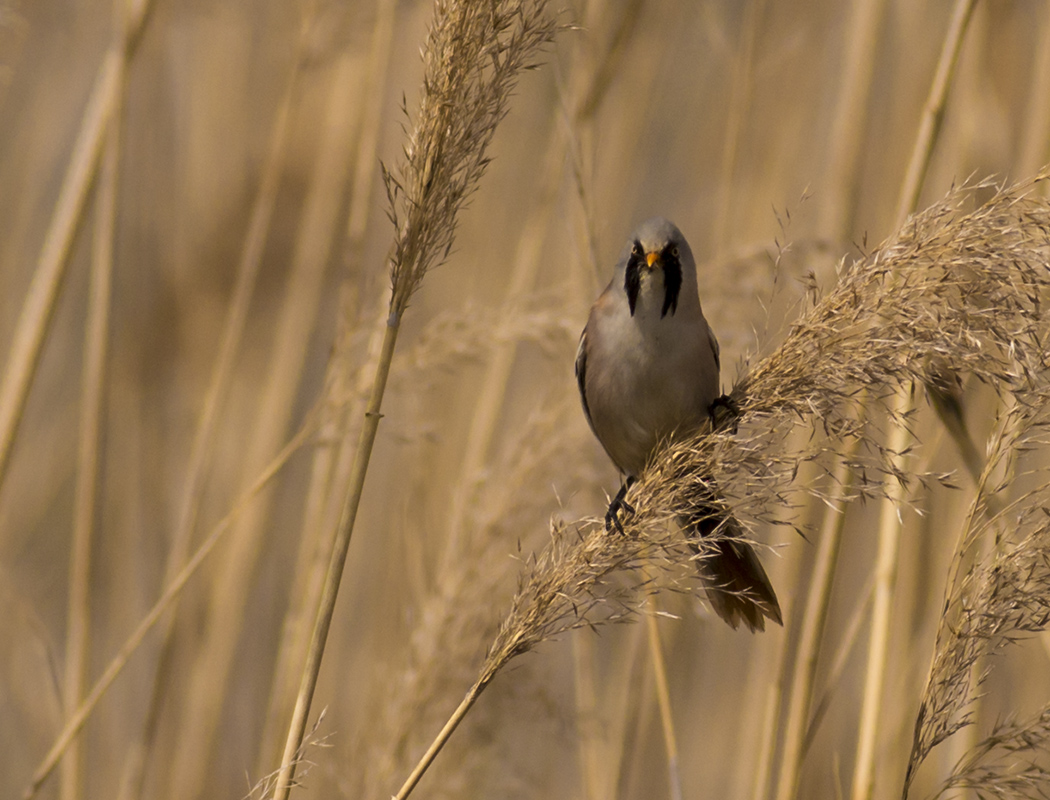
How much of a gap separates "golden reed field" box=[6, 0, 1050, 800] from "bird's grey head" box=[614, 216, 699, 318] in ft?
0.30

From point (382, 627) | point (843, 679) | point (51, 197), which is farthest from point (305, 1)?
point (843, 679)

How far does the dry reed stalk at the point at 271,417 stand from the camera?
2.32m

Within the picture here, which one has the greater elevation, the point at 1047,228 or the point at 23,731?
the point at 1047,228

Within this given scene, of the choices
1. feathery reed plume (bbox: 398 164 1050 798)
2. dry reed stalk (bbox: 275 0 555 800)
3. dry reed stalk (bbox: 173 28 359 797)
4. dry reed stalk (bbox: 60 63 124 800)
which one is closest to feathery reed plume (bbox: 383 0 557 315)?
dry reed stalk (bbox: 275 0 555 800)

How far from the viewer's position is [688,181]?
303cm

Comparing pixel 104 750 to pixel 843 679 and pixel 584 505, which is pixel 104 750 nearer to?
pixel 584 505

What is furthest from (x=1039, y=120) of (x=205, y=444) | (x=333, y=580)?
(x=205, y=444)

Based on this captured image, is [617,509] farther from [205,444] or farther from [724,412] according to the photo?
[205,444]

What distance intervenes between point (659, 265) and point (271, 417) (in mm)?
1105

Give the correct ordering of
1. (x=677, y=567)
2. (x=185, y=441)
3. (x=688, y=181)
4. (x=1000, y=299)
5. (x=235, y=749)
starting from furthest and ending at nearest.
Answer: (x=688, y=181)
(x=185, y=441)
(x=235, y=749)
(x=677, y=567)
(x=1000, y=299)

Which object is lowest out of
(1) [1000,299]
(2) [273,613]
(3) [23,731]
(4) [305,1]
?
(3) [23,731]

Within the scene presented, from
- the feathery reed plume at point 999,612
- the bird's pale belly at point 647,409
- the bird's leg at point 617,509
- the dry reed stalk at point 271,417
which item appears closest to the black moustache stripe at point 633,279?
the bird's pale belly at point 647,409

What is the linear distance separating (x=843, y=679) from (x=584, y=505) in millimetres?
902

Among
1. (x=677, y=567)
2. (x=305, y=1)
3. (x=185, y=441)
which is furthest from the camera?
(x=185, y=441)
